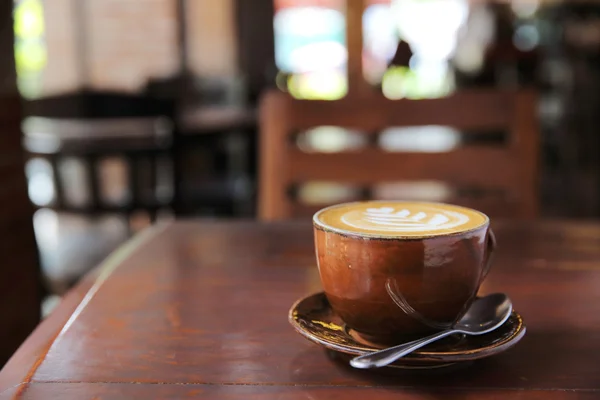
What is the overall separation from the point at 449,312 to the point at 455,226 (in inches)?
2.4

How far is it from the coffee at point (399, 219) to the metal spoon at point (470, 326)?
2.8 inches

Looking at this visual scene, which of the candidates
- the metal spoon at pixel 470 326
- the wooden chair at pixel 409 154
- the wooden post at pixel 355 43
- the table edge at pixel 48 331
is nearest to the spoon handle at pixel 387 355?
the metal spoon at pixel 470 326

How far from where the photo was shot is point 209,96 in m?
3.66

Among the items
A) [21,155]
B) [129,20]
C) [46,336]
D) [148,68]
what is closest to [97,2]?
[129,20]

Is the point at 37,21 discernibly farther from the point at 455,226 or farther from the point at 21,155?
the point at 455,226

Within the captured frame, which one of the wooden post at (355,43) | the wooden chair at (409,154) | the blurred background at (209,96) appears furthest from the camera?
the wooden post at (355,43)

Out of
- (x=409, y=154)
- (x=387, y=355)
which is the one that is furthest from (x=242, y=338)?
(x=409, y=154)

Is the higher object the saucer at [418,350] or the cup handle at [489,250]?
the cup handle at [489,250]

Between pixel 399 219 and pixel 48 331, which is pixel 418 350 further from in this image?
pixel 48 331

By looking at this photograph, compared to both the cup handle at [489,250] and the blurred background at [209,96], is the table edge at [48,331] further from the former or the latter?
the blurred background at [209,96]

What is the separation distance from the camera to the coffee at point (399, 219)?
0.42 m

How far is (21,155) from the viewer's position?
1.06m

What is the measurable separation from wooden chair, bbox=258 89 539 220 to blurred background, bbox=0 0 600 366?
2 cm

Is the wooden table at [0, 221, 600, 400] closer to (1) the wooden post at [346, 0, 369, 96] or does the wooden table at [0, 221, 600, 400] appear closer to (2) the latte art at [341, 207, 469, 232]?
(2) the latte art at [341, 207, 469, 232]
